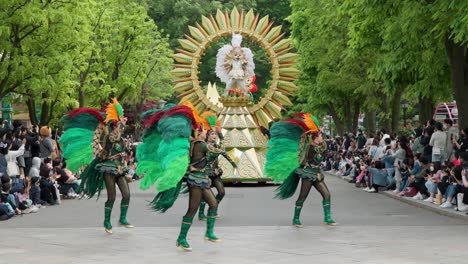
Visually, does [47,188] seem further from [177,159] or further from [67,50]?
[177,159]

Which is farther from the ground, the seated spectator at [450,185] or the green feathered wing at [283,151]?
the green feathered wing at [283,151]

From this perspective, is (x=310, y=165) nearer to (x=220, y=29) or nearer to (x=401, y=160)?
(x=401, y=160)

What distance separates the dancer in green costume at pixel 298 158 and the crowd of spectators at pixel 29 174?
2.94 meters

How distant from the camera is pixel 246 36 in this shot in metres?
33.8

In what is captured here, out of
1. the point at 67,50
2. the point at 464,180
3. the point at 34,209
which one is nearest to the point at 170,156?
the point at 464,180

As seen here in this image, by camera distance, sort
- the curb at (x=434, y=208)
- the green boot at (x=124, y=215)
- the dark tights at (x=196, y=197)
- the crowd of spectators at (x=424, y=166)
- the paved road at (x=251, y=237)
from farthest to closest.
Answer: the crowd of spectators at (x=424, y=166)
the curb at (x=434, y=208)
the green boot at (x=124, y=215)
the dark tights at (x=196, y=197)
the paved road at (x=251, y=237)

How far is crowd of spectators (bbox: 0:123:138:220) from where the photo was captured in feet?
66.4

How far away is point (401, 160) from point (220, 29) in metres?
9.90

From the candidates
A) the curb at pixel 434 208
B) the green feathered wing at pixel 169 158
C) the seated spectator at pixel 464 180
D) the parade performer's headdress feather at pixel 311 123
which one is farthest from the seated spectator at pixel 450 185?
the green feathered wing at pixel 169 158

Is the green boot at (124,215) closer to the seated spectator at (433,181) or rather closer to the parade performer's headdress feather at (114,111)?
the parade performer's headdress feather at (114,111)

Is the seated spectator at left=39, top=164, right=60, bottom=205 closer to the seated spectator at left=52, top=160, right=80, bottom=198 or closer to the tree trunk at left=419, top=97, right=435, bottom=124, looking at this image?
the seated spectator at left=52, top=160, right=80, bottom=198

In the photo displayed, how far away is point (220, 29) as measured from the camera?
110 feet

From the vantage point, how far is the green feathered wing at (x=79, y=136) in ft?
56.4

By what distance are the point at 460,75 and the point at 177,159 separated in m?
12.9
